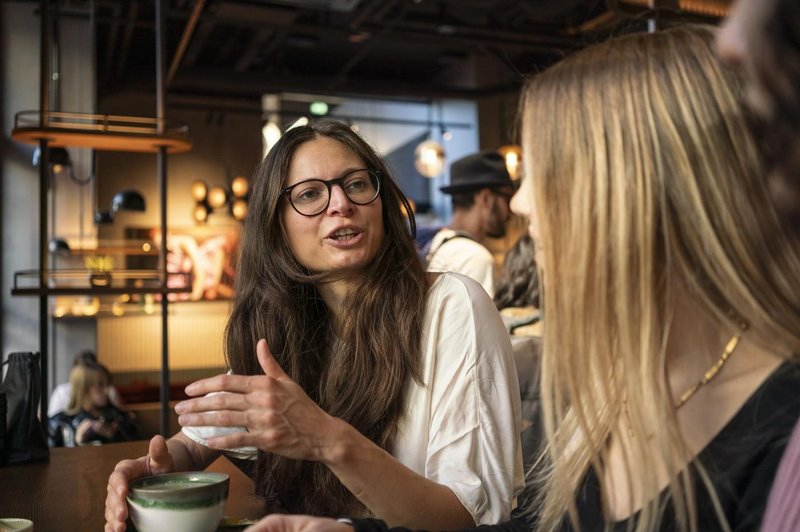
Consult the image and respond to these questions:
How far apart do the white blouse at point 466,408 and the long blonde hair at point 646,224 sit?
1.51ft

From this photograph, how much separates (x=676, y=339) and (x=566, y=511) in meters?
0.29

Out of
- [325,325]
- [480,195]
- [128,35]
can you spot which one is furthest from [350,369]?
[128,35]

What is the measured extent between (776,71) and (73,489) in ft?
5.59

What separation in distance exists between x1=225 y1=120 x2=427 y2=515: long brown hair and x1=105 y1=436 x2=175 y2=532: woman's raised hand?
8.2 inches

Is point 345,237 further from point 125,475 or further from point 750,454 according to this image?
point 750,454

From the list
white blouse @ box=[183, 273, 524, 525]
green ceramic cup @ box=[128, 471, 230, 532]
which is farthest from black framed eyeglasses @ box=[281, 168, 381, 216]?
green ceramic cup @ box=[128, 471, 230, 532]

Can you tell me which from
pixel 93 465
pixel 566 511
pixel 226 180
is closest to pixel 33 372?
pixel 93 465

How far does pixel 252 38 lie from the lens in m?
10.1

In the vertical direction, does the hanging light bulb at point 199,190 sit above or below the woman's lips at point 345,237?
above

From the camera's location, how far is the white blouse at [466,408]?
1378mm

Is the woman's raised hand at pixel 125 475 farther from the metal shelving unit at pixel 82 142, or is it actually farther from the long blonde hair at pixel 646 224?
the metal shelving unit at pixel 82 142

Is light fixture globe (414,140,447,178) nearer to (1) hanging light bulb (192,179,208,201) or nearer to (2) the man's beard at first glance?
(1) hanging light bulb (192,179,208,201)

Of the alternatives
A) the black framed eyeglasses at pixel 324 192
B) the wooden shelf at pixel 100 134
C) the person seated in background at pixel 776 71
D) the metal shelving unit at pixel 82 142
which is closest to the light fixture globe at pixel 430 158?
the metal shelving unit at pixel 82 142

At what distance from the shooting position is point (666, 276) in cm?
85
